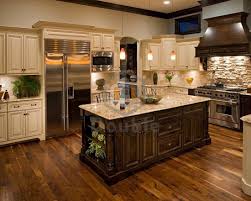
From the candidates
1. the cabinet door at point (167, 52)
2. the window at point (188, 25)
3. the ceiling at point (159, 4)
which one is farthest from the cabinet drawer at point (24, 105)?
the window at point (188, 25)

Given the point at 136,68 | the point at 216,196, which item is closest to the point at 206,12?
the point at 136,68

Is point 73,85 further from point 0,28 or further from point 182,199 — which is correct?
point 182,199

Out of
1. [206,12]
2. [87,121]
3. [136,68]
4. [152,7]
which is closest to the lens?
[87,121]

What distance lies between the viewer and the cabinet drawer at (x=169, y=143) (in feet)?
13.0

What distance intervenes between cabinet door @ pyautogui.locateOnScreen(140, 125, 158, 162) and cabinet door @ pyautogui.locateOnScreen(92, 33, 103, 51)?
3006 millimetres

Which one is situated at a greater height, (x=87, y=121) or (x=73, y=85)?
(x=73, y=85)

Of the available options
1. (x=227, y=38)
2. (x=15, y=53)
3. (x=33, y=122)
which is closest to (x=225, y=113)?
(x=227, y=38)

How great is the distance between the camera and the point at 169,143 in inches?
162

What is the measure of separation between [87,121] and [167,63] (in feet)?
14.5

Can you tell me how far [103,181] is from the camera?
11.0 ft

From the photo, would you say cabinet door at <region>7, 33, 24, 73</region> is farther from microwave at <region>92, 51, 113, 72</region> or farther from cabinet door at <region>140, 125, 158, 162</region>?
cabinet door at <region>140, 125, 158, 162</region>

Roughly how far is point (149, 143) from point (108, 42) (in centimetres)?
335

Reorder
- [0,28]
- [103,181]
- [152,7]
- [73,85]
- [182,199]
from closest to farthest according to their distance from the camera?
[182,199] < [103,181] < [0,28] < [73,85] < [152,7]

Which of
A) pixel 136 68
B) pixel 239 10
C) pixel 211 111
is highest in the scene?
pixel 239 10
